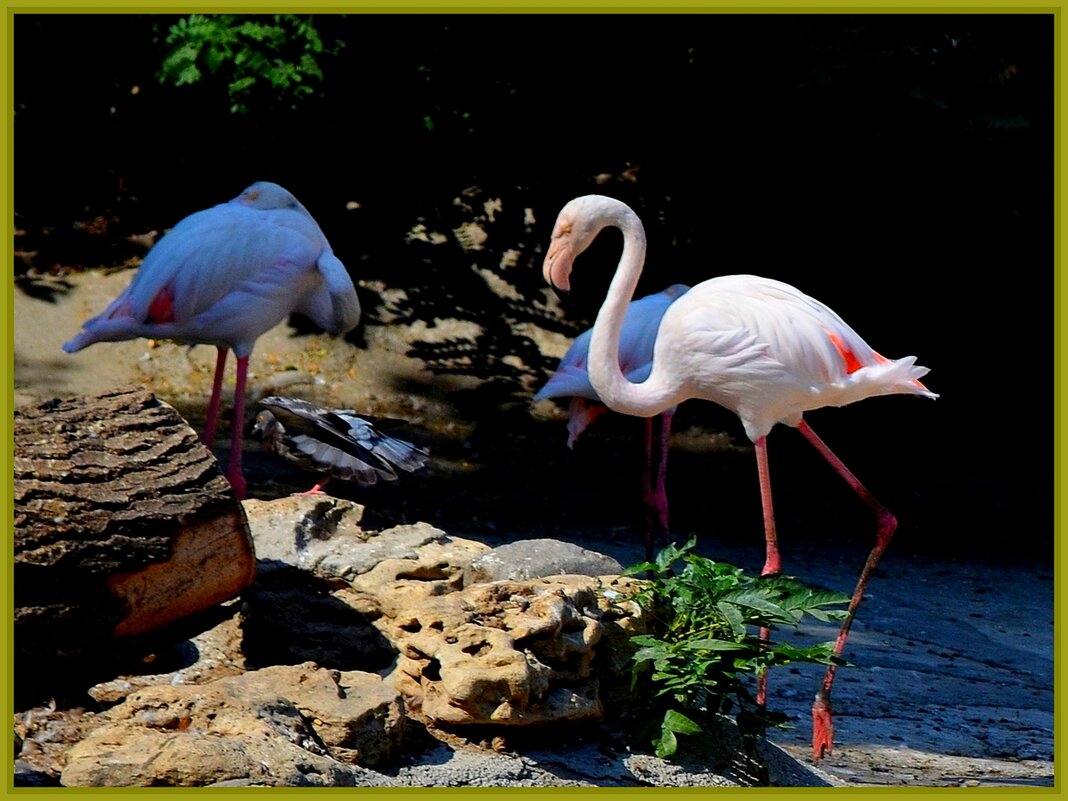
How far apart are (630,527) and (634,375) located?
137 centimetres

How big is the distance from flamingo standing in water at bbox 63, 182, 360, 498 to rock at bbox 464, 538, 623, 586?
5.08 feet

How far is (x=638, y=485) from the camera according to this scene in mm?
8031

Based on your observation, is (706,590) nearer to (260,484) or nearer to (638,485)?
(260,484)

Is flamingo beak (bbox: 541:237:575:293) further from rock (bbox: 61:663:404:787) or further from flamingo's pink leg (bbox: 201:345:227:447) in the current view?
flamingo's pink leg (bbox: 201:345:227:447)

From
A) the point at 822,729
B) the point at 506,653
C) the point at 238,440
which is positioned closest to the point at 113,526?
the point at 506,653

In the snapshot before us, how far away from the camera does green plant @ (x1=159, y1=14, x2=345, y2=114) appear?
7.06 m

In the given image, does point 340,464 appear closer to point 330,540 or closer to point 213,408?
point 330,540

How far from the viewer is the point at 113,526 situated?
370 cm

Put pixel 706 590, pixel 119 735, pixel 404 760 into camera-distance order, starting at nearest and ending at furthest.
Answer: pixel 119 735, pixel 404 760, pixel 706 590

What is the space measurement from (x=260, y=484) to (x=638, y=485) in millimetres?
2257

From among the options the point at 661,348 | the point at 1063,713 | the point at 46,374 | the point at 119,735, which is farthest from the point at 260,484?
the point at 1063,713

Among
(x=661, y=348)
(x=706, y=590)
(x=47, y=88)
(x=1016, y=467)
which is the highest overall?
(x=47, y=88)

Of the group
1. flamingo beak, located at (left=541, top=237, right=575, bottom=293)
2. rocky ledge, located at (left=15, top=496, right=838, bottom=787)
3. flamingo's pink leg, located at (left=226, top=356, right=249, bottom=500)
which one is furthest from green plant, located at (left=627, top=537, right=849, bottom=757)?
flamingo's pink leg, located at (left=226, top=356, right=249, bottom=500)

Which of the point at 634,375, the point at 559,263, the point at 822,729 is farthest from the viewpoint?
the point at 634,375
